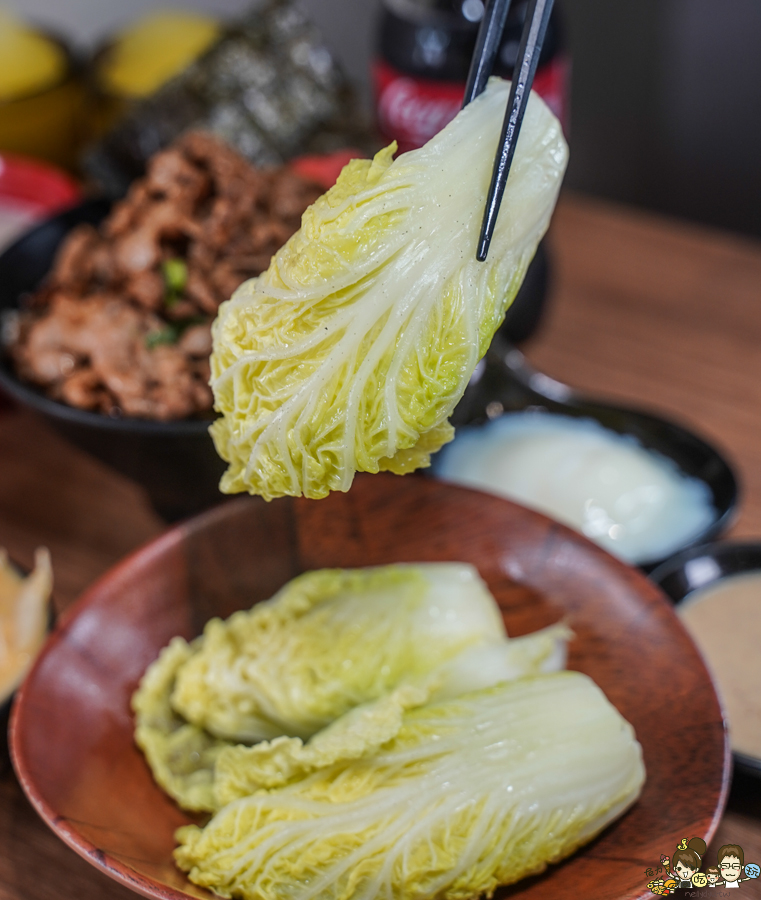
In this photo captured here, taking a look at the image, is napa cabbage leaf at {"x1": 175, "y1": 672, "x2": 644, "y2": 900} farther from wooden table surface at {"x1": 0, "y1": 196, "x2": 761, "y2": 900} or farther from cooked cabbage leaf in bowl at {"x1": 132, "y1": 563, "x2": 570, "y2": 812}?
wooden table surface at {"x1": 0, "y1": 196, "x2": 761, "y2": 900}

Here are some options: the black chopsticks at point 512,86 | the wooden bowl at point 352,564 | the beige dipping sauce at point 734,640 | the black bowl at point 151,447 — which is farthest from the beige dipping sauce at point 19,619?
the beige dipping sauce at point 734,640

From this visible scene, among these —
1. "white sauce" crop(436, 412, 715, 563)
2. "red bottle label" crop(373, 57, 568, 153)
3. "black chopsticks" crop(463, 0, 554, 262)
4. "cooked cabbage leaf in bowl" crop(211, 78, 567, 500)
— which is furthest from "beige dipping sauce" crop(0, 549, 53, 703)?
"red bottle label" crop(373, 57, 568, 153)

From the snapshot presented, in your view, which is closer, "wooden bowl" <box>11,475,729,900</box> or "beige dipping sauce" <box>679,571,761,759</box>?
"wooden bowl" <box>11,475,729,900</box>

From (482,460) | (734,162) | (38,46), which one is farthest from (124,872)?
(734,162)

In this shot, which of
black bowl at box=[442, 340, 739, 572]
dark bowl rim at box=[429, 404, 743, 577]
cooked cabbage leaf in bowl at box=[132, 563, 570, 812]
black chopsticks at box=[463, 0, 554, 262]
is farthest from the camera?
black bowl at box=[442, 340, 739, 572]

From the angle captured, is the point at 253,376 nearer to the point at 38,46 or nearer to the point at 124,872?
the point at 124,872

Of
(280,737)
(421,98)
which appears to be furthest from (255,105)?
(280,737)
